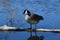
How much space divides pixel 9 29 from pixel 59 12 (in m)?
2.91

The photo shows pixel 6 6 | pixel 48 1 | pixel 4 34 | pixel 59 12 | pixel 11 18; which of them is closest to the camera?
pixel 4 34

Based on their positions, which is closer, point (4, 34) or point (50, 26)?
point (4, 34)

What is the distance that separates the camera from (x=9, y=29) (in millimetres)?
3797

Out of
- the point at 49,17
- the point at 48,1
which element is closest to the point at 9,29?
the point at 49,17

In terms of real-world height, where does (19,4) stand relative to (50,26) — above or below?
above

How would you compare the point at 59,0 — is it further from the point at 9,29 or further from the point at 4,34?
the point at 9,29

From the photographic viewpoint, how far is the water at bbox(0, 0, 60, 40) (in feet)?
15.6

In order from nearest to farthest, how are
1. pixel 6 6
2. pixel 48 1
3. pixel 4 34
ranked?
pixel 4 34, pixel 6 6, pixel 48 1

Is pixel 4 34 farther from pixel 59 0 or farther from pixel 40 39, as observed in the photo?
pixel 59 0

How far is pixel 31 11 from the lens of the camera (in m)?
6.34

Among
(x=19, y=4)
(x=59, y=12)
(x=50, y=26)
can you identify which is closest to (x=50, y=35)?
(x=50, y=26)

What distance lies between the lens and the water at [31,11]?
187 inches

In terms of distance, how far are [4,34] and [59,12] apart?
2.25 metres

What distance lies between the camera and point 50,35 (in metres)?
4.77
